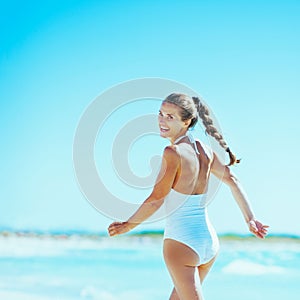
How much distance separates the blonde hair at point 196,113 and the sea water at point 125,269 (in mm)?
3013

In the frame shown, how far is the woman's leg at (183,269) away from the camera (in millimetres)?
1898

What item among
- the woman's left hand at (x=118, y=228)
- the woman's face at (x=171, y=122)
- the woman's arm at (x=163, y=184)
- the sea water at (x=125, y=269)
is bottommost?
the woman's left hand at (x=118, y=228)

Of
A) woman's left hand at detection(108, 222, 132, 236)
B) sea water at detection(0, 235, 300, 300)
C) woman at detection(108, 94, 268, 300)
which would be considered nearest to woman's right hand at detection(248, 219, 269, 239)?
woman at detection(108, 94, 268, 300)

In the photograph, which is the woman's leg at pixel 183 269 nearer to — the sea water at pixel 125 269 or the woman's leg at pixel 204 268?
the woman's leg at pixel 204 268

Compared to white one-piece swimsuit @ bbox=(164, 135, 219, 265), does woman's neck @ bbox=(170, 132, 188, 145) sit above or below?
above

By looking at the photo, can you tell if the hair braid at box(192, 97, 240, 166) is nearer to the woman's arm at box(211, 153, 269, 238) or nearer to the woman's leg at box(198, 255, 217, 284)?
the woman's arm at box(211, 153, 269, 238)

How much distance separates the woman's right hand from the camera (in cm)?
204

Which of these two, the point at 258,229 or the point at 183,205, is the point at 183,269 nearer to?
the point at 183,205

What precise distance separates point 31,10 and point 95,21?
58 cm

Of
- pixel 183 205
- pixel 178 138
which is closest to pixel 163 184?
pixel 183 205

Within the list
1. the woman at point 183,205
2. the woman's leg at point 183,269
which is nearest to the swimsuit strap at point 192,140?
the woman at point 183,205

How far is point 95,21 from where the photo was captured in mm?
4984

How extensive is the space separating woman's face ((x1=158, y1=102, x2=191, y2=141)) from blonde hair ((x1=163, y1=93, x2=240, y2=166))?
2 cm

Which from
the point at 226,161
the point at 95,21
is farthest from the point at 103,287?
the point at 226,161
